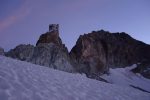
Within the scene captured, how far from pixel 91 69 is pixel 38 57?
15.9 metres

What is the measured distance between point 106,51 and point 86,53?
1057 cm

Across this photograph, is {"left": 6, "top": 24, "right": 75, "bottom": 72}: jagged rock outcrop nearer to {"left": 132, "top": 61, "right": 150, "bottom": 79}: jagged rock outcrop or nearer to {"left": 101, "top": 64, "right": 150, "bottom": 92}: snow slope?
{"left": 101, "top": 64, "right": 150, "bottom": 92}: snow slope

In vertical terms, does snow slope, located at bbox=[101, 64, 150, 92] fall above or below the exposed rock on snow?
below

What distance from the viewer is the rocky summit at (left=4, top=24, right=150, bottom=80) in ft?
144

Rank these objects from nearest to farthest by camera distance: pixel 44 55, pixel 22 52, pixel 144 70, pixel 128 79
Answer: pixel 22 52
pixel 44 55
pixel 128 79
pixel 144 70

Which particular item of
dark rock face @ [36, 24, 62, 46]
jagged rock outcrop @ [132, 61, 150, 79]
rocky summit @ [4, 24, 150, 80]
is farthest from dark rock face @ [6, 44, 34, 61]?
jagged rock outcrop @ [132, 61, 150, 79]

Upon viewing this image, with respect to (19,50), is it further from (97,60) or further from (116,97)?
(116,97)

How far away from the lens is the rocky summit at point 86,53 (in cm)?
4384

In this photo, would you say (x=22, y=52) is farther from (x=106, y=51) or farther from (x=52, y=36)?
(x=106, y=51)

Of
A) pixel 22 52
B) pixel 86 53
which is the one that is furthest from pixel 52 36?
pixel 86 53

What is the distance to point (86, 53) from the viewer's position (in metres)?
59.9

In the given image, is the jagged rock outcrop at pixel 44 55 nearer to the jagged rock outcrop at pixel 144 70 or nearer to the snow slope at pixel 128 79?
the snow slope at pixel 128 79

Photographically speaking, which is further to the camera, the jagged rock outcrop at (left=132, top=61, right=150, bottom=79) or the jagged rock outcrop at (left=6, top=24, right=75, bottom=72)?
the jagged rock outcrop at (left=132, top=61, right=150, bottom=79)

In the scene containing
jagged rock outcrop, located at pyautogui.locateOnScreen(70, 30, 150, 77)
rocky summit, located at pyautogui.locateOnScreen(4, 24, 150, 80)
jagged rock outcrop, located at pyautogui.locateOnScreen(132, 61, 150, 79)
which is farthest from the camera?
jagged rock outcrop, located at pyautogui.locateOnScreen(132, 61, 150, 79)
